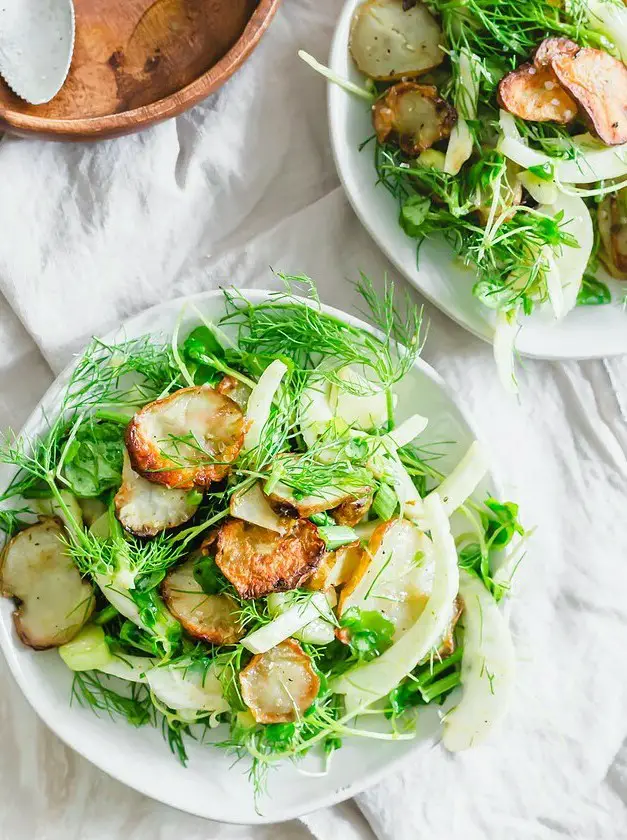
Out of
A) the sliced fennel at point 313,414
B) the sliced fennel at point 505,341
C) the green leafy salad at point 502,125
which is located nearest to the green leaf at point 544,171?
the green leafy salad at point 502,125

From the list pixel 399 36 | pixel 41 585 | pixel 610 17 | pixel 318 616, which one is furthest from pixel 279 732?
pixel 610 17

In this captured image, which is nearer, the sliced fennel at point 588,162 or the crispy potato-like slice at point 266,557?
the crispy potato-like slice at point 266,557

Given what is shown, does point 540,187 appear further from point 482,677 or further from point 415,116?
point 482,677

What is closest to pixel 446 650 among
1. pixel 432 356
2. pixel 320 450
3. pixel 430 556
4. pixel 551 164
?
pixel 430 556

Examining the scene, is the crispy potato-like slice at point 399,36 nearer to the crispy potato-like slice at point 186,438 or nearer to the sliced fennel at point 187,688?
the crispy potato-like slice at point 186,438

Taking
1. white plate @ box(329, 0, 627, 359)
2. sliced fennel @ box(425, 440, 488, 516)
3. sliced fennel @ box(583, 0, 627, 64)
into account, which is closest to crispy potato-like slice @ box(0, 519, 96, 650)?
sliced fennel @ box(425, 440, 488, 516)

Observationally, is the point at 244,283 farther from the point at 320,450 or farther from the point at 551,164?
the point at 551,164
